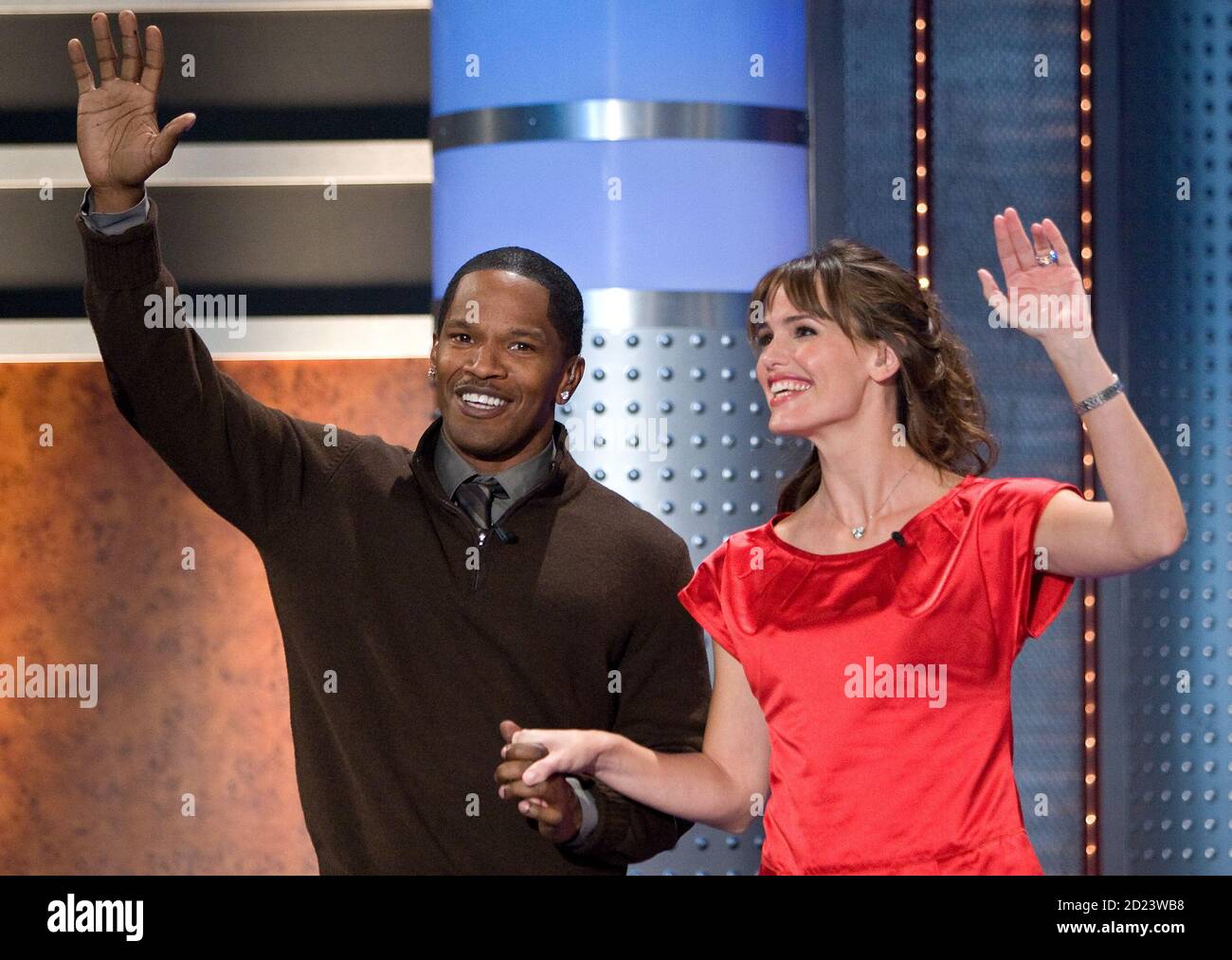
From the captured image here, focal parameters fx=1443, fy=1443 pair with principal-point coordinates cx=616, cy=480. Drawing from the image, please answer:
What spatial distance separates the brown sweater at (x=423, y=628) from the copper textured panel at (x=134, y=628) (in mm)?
1088

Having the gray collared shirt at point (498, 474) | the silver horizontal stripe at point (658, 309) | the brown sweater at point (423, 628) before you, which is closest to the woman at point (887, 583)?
the brown sweater at point (423, 628)

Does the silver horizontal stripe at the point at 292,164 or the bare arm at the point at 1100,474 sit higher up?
the silver horizontal stripe at the point at 292,164

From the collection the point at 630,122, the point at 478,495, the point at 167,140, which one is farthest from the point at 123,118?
the point at 630,122

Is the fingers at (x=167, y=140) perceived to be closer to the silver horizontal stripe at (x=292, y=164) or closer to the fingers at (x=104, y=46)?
the fingers at (x=104, y=46)

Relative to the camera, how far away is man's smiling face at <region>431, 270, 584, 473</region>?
7.74 feet

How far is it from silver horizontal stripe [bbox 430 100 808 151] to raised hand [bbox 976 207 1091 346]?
0.96 meters

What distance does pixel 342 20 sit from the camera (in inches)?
138

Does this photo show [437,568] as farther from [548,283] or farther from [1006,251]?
[1006,251]

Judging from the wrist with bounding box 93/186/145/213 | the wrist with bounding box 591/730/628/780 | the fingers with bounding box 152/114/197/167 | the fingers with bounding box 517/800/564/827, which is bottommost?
the fingers with bounding box 517/800/564/827

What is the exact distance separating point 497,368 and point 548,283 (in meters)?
0.20

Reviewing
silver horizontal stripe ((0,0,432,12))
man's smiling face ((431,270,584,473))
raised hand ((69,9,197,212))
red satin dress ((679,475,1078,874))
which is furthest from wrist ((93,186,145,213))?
silver horizontal stripe ((0,0,432,12))

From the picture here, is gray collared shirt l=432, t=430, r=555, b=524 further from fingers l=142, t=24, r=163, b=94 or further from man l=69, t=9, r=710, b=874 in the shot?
fingers l=142, t=24, r=163, b=94

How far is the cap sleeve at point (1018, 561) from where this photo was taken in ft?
6.87
